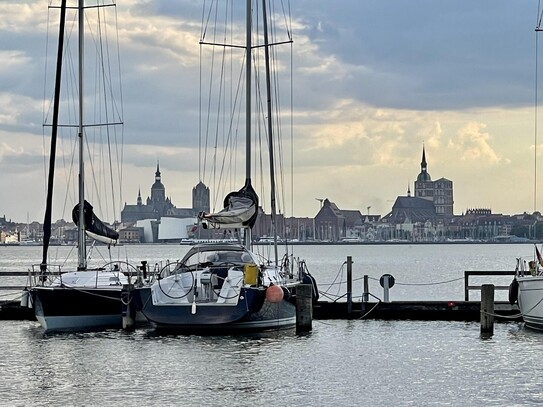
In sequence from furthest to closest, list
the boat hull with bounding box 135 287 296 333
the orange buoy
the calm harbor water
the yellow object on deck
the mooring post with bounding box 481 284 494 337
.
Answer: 1. the orange buoy
2. the yellow object on deck
3. the mooring post with bounding box 481 284 494 337
4. the boat hull with bounding box 135 287 296 333
5. the calm harbor water

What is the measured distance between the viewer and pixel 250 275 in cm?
3334

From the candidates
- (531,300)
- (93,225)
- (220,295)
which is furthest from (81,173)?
(531,300)

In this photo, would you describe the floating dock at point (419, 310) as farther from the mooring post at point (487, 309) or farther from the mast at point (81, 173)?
the mast at point (81, 173)

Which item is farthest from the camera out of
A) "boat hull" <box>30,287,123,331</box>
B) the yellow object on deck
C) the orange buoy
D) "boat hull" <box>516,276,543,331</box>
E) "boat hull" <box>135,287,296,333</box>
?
"boat hull" <box>30,287,123,331</box>

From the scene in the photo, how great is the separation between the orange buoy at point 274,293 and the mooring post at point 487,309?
567cm

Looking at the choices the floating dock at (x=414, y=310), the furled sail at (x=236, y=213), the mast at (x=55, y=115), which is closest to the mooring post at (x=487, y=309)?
the floating dock at (x=414, y=310)

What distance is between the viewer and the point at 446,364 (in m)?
29.8

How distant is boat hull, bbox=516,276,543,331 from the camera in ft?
111

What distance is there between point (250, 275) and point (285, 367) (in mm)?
4953

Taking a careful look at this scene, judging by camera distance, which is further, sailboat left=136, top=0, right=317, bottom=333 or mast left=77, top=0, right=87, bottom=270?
mast left=77, top=0, right=87, bottom=270

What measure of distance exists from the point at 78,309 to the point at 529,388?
1566cm

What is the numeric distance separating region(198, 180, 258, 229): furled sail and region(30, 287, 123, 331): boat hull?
356cm

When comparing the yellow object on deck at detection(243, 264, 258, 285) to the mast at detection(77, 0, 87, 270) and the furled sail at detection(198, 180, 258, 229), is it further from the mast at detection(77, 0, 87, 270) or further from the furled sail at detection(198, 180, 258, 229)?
the mast at detection(77, 0, 87, 270)

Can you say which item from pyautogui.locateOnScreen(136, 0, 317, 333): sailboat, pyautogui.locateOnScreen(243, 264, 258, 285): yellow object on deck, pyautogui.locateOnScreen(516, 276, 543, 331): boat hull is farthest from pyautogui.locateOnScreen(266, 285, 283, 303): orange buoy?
pyautogui.locateOnScreen(516, 276, 543, 331): boat hull
